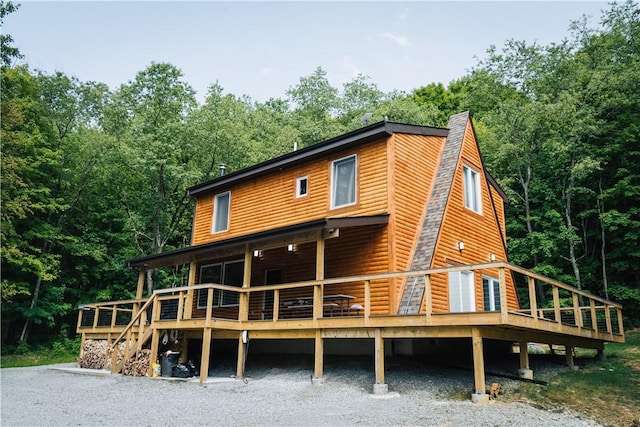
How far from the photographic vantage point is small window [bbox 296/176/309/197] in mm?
14508

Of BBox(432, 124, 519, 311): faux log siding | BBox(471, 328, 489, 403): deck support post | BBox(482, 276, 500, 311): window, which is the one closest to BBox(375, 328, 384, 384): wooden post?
BBox(471, 328, 489, 403): deck support post

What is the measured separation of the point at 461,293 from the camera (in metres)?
12.6

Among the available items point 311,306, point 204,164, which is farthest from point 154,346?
point 204,164

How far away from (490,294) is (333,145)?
6510mm

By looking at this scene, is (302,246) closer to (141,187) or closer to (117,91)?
(141,187)

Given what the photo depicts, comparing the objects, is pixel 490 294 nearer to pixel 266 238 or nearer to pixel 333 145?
pixel 333 145

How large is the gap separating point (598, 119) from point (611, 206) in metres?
4.54

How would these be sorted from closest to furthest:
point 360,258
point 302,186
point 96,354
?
point 360,258 → point 302,186 → point 96,354

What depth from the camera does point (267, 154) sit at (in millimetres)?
30375

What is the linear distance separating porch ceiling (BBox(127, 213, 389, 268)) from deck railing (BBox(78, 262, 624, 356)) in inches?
46.2

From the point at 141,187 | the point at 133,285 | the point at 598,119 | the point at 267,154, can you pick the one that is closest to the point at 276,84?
the point at 267,154

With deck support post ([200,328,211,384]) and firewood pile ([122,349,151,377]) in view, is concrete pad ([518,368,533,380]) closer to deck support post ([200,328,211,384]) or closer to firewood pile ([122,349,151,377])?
deck support post ([200,328,211,384])

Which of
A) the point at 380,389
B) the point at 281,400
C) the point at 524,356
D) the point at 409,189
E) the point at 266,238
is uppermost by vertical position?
the point at 409,189

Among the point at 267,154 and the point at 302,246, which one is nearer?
the point at 302,246
